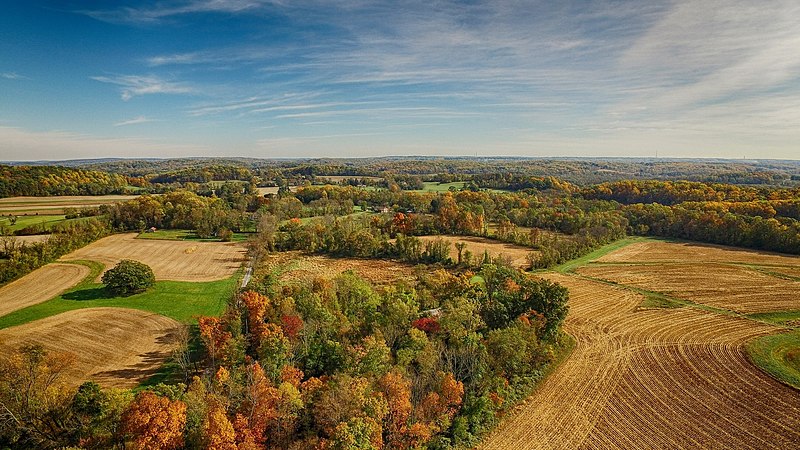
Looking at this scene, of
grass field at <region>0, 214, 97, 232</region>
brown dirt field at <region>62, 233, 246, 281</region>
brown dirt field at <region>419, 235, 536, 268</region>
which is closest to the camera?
brown dirt field at <region>62, 233, 246, 281</region>

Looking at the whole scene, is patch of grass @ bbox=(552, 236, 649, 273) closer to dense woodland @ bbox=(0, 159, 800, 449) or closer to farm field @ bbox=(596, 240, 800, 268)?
farm field @ bbox=(596, 240, 800, 268)

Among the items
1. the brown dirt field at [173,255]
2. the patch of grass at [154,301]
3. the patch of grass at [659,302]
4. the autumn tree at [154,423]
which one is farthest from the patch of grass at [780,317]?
the brown dirt field at [173,255]

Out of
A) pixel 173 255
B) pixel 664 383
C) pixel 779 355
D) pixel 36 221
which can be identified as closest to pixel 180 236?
pixel 173 255

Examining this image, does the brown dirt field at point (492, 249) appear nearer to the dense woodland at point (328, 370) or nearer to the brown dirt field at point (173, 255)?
the dense woodland at point (328, 370)

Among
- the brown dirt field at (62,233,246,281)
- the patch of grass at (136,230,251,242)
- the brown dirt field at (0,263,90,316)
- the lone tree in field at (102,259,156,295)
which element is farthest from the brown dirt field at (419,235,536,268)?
the brown dirt field at (0,263,90,316)

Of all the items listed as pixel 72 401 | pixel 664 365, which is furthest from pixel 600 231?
pixel 72 401

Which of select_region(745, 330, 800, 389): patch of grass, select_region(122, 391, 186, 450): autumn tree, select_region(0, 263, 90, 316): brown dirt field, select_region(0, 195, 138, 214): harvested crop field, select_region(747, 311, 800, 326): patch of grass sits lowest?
select_region(745, 330, 800, 389): patch of grass
